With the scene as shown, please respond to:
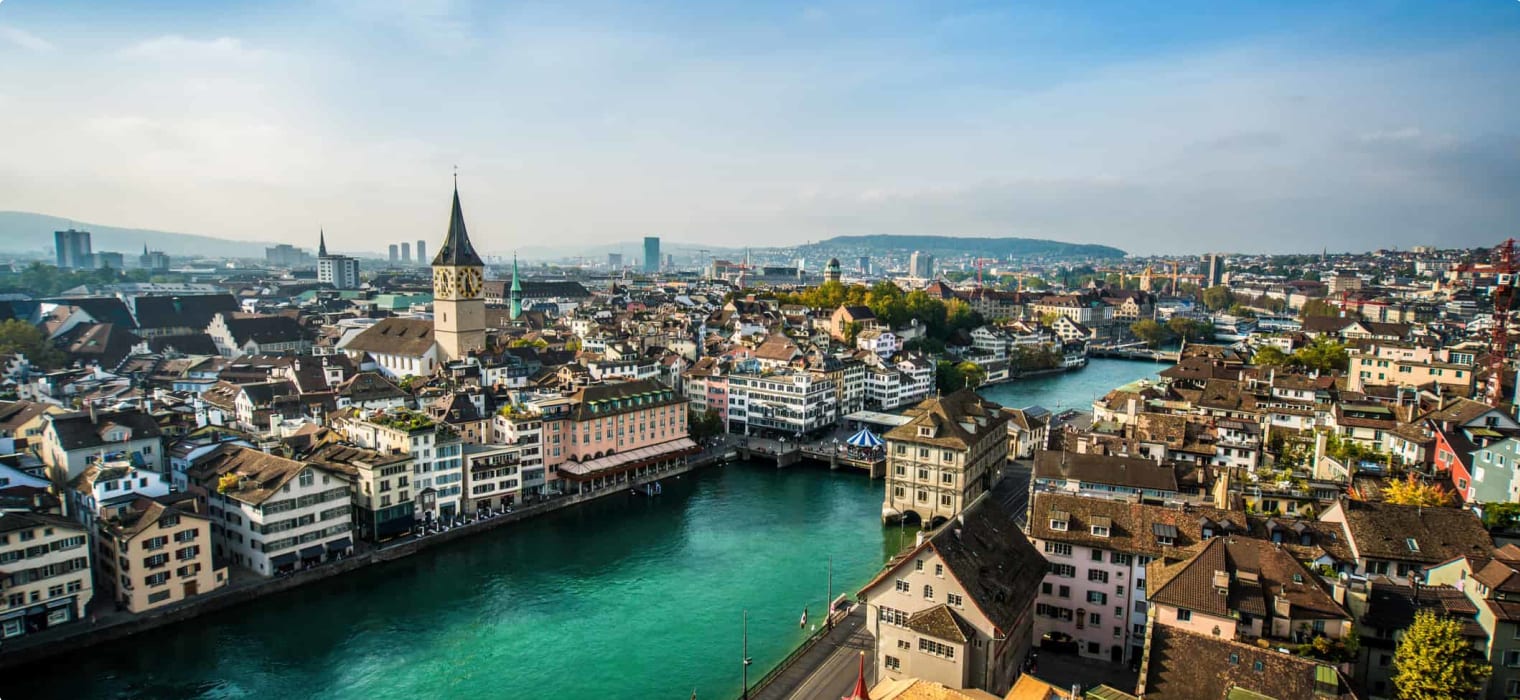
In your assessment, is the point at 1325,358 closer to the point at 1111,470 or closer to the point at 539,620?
the point at 1111,470

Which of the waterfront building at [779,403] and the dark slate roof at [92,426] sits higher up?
the dark slate roof at [92,426]

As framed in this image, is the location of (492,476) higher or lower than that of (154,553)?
lower

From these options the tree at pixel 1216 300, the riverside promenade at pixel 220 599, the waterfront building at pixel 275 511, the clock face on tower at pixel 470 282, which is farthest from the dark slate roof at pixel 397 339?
the tree at pixel 1216 300

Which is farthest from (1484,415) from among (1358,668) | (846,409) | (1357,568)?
(846,409)

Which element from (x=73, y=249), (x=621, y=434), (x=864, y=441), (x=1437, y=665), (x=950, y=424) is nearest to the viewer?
(x=1437, y=665)

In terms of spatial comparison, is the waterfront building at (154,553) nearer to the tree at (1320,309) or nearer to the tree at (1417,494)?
the tree at (1417,494)

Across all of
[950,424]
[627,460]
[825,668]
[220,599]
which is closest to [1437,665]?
[825,668]

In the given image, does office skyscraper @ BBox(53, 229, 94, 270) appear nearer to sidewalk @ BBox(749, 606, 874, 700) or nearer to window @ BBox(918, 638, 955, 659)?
sidewalk @ BBox(749, 606, 874, 700)
